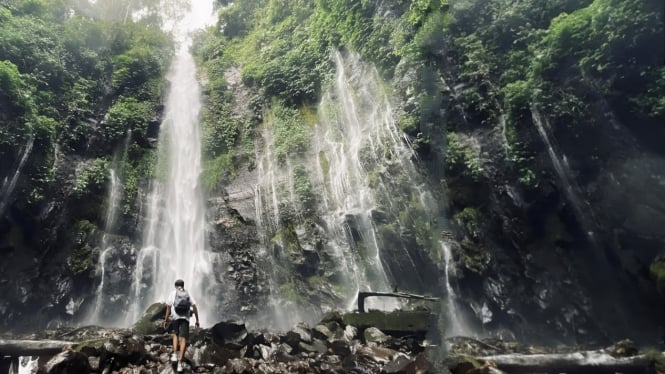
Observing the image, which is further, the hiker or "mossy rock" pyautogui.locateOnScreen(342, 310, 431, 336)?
"mossy rock" pyautogui.locateOnScreen(342, 310, 431, 336)

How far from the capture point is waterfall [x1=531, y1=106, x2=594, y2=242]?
11.8 meters

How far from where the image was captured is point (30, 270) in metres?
14.4

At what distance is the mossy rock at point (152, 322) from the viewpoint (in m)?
9.27

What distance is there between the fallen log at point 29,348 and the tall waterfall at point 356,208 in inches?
300

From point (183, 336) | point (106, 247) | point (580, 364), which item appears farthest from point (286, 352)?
point (106, 247)

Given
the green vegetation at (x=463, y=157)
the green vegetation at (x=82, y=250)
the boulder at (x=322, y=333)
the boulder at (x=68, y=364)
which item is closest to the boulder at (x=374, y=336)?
the boulder at (x=322, y=333)

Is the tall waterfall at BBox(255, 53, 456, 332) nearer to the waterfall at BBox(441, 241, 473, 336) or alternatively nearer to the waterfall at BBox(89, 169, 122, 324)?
the waterfall at BBox(441, 241, 473, 336)

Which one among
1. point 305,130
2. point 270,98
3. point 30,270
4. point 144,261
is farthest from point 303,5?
point 30,270

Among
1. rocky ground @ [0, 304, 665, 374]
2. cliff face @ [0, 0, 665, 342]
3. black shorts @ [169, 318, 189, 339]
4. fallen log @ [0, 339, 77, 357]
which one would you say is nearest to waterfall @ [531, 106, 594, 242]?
cliff face @ [0, 0, 665, 342]

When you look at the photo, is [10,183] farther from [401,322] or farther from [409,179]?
[401,322]

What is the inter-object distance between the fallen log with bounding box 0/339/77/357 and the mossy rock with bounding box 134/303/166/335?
1488 mm

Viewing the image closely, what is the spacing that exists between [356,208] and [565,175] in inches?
269

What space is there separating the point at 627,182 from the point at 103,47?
25498mm

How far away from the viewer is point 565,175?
40.2 ft
